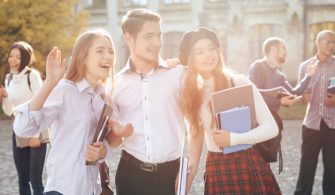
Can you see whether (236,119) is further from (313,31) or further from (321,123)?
(313,31)

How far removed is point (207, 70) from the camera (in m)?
3.15

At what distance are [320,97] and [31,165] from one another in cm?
344

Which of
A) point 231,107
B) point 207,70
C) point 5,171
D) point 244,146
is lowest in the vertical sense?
point 5,171

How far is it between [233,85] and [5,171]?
603 cm

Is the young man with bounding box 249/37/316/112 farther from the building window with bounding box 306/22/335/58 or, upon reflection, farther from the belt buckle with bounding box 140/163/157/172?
the building window with bounding box 306/22/335/58

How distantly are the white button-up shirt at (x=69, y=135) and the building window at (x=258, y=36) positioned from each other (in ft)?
67.3

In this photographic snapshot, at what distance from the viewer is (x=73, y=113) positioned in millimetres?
2844

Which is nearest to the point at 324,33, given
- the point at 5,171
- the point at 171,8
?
the point at 5,171

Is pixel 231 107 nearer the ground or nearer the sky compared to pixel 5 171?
nearer the sky

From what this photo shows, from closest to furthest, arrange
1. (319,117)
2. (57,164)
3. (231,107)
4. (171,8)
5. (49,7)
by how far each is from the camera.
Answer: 1. (57,164)
2. (231,107)
3. (319,117)
4. (49,7)
5. (171,8)

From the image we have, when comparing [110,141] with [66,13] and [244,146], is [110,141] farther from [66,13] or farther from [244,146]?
[66,13]

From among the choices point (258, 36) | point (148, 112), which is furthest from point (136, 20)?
point (258, 36)

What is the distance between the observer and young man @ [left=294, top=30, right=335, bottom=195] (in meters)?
5.37

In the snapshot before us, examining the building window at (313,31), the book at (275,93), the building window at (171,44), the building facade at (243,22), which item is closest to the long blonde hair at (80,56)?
the book at (275,93)
